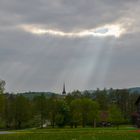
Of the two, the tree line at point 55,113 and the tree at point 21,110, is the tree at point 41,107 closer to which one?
the tree line at point 55,113

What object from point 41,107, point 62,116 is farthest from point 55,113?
point 62,116

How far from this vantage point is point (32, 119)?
127 meters

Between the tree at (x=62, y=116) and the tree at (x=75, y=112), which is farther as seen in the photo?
the tree at (x=75, y=112)

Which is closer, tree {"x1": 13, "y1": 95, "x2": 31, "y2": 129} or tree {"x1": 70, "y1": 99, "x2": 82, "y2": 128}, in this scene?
tree {"x1": 70, "y1": 99, "x2": 82, "y2": 128}

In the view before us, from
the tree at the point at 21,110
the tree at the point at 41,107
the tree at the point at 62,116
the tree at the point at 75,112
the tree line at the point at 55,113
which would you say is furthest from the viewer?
the tree at the point at 41,107

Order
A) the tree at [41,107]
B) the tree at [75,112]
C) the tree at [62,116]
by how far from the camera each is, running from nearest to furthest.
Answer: the tree at [62,116] < the tree at [75,112] < the tree at [41,107]

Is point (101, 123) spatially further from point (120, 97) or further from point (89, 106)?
point (120, 97)

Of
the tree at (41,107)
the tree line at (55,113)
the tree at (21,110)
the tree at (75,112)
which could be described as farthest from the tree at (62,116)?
the tree at (21,110)

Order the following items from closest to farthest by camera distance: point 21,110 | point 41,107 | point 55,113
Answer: point 55,113, point 21,110, point 41,107

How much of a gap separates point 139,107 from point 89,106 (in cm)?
1475

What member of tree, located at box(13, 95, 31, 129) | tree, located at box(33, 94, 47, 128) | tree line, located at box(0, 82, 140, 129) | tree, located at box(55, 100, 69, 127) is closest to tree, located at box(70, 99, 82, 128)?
tree line, located at box(0, 82, 140, 129)

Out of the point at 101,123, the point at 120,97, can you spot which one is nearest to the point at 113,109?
the point at 101,123

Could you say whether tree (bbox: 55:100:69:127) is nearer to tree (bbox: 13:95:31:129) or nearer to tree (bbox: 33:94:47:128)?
tree (bbox: 33:94:47:128)

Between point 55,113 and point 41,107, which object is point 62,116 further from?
point 41,107
